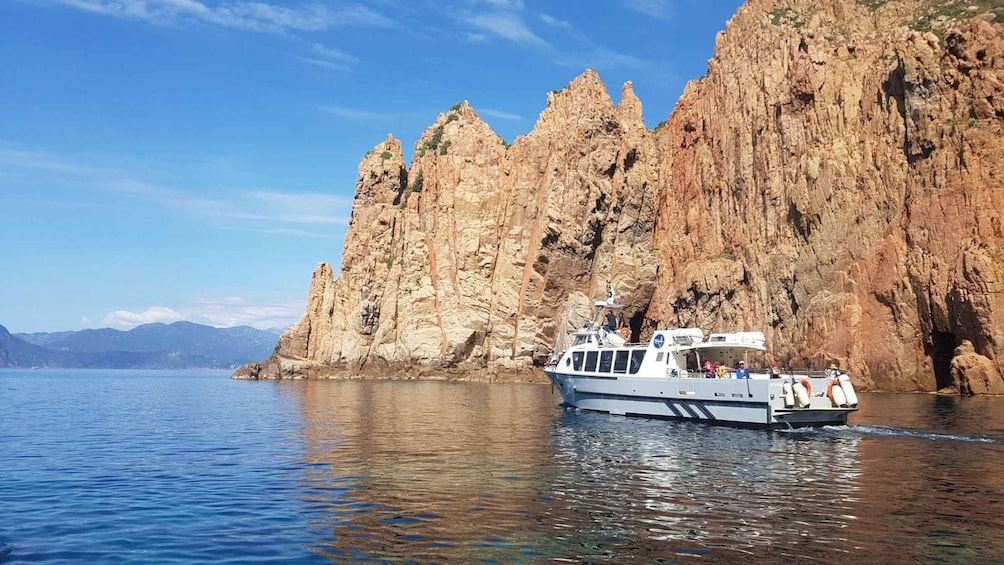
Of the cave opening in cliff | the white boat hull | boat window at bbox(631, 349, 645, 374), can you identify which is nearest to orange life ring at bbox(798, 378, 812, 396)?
the white boat hull

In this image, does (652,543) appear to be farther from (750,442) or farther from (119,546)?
(750,442)

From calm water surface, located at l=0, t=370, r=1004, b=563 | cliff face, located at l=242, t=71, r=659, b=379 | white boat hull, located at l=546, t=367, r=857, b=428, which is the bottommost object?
calm water surface, located at l=0, t=370, r=1004, b=563

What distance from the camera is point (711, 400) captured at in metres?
40.9

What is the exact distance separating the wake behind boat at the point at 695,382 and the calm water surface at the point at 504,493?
1.45 m

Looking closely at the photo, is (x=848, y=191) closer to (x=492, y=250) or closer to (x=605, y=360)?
(x=605, y=360)

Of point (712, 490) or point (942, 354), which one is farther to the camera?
point (942, 354)

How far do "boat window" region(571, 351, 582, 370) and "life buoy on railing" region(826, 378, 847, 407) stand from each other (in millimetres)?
16754

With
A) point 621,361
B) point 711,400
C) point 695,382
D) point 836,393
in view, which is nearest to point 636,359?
point 621,361

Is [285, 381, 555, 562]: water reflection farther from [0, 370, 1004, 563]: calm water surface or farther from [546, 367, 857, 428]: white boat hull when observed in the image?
[546, 367, 857, 428]: white boat hull

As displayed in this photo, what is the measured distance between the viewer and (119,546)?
16312 millimetres

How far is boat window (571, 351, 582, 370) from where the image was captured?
167ft

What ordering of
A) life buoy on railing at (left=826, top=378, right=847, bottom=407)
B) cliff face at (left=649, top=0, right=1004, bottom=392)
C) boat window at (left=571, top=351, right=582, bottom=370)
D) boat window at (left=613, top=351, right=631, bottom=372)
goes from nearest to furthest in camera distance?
life buoy on railing at (left=826, top=378, right=847, bottom=407) → boat window at (left=613, top=351, right=631, bottom=372) → boat window at (left=571, top=351, right=582, bottom=370) → cliff face at (left=649, top=0, right=1004, bottom=392)

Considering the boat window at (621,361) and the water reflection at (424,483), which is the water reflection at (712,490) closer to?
the water reflection at (424,483)

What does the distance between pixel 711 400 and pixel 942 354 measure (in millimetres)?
41124
